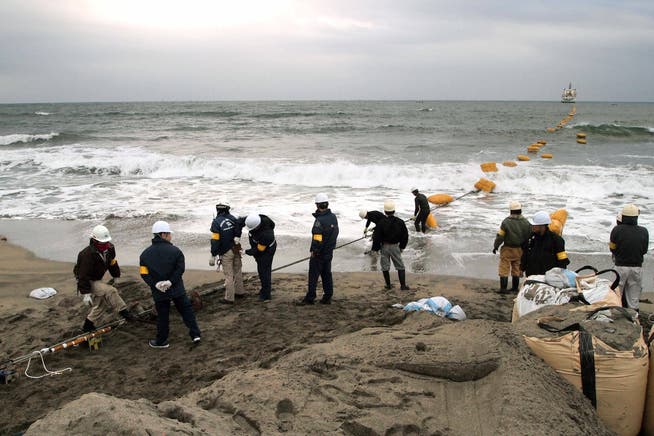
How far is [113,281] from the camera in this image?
770 centimetres

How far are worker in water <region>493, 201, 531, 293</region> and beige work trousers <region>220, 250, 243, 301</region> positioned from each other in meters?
3.94

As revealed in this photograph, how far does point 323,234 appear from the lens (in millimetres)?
6824

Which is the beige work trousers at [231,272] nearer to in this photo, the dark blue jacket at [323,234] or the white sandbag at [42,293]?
the dark blue jacket at [323,234]

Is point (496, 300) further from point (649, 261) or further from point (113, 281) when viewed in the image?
point (113, 281)

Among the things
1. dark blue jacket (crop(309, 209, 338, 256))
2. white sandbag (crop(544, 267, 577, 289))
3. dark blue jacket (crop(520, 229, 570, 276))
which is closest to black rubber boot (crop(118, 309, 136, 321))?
dark blue jacket (crop(309, 209, 338, 256))

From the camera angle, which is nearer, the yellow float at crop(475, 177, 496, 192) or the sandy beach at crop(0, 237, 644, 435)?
the sandy beach at crop(0, 237, 644, 435)

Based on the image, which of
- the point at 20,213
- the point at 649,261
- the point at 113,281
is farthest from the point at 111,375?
the point at 20,213

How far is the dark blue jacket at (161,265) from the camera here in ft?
17.6

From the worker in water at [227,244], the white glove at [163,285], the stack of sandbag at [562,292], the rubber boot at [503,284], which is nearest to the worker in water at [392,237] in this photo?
the rubber boot at [503,284]

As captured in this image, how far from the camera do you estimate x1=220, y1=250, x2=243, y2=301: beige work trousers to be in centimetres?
696

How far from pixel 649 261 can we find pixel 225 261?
26.2ft

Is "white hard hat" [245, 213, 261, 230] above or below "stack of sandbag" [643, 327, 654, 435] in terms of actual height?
above

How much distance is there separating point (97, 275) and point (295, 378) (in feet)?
11.6

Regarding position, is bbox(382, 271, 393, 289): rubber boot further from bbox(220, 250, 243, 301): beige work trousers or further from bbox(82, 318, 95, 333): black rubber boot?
bbox(82, 318, 95, 333): black rubber boot
